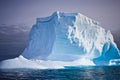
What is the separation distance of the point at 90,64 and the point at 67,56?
1.33 metres

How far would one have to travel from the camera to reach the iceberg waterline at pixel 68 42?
12.7m

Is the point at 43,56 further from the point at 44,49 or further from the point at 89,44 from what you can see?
the point at 89,44

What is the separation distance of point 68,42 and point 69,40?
0.10 m

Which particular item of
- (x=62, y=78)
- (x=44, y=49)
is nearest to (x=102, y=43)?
(x=44, y=49)

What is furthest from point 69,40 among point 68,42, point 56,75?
point 56,75

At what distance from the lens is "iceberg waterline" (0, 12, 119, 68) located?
41.8 feet

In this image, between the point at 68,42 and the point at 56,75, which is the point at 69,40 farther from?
the point at 56,75

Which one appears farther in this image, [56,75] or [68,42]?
[68,42]

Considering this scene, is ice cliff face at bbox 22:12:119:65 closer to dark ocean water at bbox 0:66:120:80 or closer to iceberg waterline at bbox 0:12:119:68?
iceberg waterline at bbox 0:12:119:68

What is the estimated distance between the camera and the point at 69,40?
1273 centimetres

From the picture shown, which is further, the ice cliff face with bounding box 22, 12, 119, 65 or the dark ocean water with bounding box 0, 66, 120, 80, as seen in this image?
the ice cliff face with bounding box 22, 12, 119, 65

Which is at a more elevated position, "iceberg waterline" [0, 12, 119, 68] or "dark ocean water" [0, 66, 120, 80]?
"iceberg waterline" [0, 12, 119, 68]

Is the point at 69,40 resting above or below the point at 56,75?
above

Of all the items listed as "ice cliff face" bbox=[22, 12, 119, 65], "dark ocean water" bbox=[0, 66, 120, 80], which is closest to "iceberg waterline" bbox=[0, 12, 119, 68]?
"ice cliff face" bbox=[22, 12, 119, 65]
